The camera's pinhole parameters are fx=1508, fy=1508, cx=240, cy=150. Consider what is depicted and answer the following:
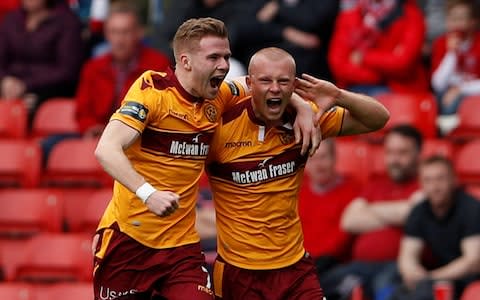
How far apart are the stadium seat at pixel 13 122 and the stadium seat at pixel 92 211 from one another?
1228 millimetres

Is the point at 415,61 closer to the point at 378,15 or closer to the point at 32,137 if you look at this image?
the point at 378,15

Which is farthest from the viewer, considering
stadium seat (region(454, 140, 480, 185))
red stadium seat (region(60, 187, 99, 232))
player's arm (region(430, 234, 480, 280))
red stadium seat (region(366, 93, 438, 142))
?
red stadium seat (region(60, 187, 99, 232))

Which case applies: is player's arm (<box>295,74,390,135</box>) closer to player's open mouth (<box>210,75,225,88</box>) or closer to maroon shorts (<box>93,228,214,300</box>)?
player's open mouth (<box>210,75,225,88</box>)

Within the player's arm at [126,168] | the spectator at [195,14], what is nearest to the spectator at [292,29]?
the spectator at [195,14]

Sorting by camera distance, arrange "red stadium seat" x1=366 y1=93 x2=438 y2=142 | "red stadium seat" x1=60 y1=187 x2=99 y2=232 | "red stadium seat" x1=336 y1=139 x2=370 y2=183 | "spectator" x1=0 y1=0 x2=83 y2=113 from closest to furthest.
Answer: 1. "red stadium seat" x1=336 y1=139 x2=370 y2=183
2. "red stadium seat" x1=366 y1=93 x2=438 y2=142
3. "red stadium seat" x1=60 y1=187 x2=99 y2=232
4. "spectator" x1=0 y1=0 x2=83 y2=113

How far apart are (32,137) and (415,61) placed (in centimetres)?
337

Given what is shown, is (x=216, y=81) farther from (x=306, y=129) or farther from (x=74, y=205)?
(x=74, y=205)

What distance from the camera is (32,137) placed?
1288 centimetres

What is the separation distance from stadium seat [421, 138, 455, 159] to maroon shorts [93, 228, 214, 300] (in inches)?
152

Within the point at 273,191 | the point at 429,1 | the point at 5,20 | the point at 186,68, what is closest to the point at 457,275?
the point at 273,191

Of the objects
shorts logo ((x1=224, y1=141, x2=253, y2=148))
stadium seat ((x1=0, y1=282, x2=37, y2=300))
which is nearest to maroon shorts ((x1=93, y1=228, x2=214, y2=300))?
shorts logo ((x1=224, y1=141, x2=253, y2=148))

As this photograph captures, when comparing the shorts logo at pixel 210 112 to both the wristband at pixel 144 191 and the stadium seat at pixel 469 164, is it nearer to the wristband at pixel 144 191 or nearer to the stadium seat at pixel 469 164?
the wristband at pixel 144 191

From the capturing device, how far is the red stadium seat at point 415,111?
11492 mm

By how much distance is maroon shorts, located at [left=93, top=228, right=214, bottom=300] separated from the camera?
7.56 m
